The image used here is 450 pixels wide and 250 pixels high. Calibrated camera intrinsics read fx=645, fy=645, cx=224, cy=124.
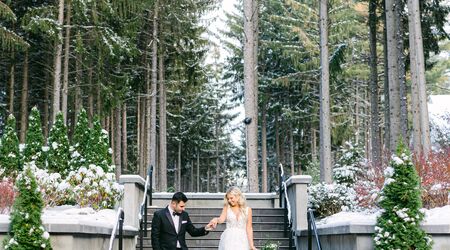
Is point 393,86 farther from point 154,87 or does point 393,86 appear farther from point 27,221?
point 27,221

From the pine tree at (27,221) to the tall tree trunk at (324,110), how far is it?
12.0 m

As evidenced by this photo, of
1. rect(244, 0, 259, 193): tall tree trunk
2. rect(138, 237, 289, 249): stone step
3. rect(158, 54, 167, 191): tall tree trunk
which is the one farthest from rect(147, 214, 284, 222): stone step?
rect(158, 54, 167, 191): tall tree trunk

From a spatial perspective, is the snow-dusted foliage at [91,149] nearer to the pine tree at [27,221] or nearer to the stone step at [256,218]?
the stone step at [256,218]

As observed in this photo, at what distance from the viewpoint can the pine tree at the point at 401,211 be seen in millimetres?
8195

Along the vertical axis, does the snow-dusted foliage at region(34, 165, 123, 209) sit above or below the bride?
above

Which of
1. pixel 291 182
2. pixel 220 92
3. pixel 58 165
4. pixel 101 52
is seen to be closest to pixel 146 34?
pixel 101 52

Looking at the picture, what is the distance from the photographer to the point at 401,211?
8242 millimetres

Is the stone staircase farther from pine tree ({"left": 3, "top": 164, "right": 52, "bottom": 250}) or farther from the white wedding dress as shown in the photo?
pine tree ({"left": 3, "top": 164, "right": 52, "bottom": 250})

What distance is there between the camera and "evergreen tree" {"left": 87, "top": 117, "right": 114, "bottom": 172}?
15664mm

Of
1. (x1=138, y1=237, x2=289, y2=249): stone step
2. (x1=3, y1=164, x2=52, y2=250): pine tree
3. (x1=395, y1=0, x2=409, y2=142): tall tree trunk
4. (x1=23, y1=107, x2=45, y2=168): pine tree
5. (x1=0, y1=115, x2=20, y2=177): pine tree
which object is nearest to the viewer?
(x1=3, y1=164, x2=52, y2=250): pine tree

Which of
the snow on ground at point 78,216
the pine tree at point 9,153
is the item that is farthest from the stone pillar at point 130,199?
the pine tree at point 9,153

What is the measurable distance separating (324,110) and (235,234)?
12073 millimetres

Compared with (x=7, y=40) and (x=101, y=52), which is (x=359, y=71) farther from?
(x=7, y=40)

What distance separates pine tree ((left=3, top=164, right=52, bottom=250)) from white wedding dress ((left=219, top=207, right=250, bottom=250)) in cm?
231
